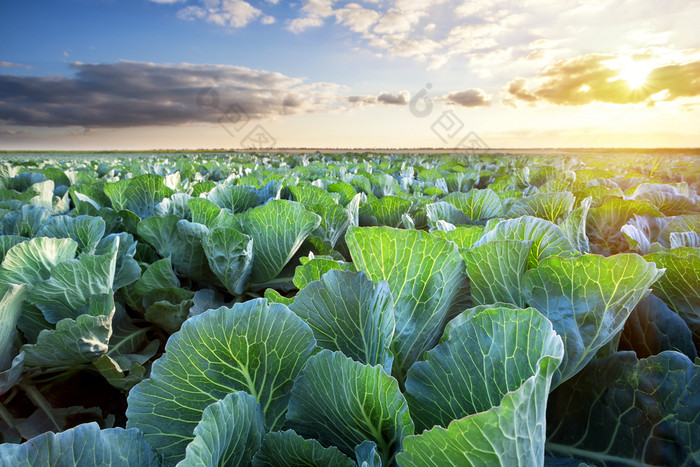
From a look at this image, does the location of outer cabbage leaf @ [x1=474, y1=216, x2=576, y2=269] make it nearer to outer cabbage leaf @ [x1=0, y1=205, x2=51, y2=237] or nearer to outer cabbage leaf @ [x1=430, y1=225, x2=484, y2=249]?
outer cabbage leaf @ [x1=430, y1=225, x2=484, y2=249]

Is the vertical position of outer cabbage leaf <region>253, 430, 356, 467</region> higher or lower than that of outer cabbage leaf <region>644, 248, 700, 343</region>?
lower

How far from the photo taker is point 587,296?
88 cm

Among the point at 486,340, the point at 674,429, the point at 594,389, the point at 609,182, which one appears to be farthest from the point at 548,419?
the point at 609,182

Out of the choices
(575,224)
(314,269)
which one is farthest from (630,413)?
(575,224)

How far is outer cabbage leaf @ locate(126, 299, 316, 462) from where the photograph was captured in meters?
0.82

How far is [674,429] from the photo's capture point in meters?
0.82

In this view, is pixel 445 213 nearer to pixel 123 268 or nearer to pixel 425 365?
pixel 425 365

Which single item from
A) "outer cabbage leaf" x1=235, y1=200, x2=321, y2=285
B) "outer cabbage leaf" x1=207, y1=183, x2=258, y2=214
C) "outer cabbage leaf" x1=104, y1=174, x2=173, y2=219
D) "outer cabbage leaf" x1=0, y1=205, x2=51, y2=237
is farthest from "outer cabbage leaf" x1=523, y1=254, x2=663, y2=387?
"outer cabbage leaf" x1=104, y1=174, x2=173, y2=219

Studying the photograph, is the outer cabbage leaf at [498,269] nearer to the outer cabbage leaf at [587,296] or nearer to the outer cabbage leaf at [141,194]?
the outer cabbage leaf at [587,296]

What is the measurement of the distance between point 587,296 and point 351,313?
484 mm

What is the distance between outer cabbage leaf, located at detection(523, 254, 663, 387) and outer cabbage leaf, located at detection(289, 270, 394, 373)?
1.10ft

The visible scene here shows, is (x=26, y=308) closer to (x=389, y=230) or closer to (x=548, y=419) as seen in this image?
(x=389, y=230)

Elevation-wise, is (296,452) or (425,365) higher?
(425,365)

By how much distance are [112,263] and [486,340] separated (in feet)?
5.12
